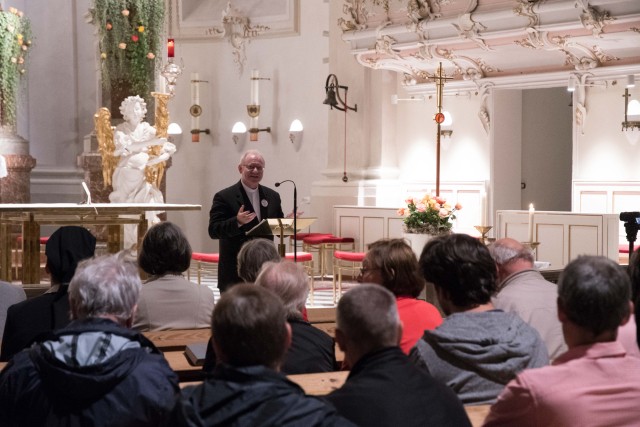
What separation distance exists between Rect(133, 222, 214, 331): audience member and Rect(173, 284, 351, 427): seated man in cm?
199

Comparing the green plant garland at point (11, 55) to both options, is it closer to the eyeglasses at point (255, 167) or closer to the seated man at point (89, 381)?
the eyeglasses at point (255, 167)

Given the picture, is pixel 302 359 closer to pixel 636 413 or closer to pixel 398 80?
pixel 636 413

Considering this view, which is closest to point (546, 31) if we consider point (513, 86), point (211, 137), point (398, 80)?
point (513, 86)

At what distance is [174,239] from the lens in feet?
A: 13.6

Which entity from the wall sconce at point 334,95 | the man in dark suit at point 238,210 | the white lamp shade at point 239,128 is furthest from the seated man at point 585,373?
the white lamp shade at point 239,128

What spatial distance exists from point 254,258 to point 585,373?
202 cm

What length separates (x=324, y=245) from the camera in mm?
12125

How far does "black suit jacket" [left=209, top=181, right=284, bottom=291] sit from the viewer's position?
5930mm

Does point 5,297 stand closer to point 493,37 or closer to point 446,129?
point 493,37

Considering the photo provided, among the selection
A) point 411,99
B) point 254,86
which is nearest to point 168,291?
point 411,99

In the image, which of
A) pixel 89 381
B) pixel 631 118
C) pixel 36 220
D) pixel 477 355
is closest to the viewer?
pixel 89 381

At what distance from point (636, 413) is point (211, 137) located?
13.0 m

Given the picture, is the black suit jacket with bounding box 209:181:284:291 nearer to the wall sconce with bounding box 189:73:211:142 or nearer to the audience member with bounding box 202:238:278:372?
the audience member with bounding box 202:238:278:372

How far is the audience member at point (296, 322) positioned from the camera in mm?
3189
